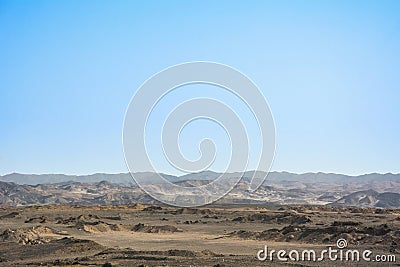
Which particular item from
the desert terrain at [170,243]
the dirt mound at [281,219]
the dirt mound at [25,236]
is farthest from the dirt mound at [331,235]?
the dirt mound at [25,236]

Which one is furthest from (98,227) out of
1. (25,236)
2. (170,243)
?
(170,243)

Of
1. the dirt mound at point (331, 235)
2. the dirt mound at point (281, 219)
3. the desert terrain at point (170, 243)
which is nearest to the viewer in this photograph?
the desert terrain at point (170, 243)

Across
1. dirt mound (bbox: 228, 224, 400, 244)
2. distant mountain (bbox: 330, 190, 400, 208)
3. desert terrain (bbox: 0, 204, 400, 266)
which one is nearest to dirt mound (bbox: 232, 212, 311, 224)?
desert terrain (bbox: 0, 204, 400, 266)

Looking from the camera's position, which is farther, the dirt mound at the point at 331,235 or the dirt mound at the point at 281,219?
the dirt mound at the point at 281,219

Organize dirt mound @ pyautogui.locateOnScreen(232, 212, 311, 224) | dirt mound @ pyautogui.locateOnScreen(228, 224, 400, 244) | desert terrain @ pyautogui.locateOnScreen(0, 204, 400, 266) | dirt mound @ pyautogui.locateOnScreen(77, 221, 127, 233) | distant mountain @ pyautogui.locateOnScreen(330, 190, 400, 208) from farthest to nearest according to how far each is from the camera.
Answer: distant mountain @ pyautogui.locateOnScreen(330, 190, 400, 208)
dirt mound @ pyautogui.locateOnScreen(232, 212, 311, 224)
dirt mound @ pyautogui.locateOnScreen(77, 221, 127, 233)
dirt mound @ pyautogui.locateOnScreen(228, 224, 400, 244)
desert terrain @ pyautogui.locateOnScreen(0, 204, 400, 266)

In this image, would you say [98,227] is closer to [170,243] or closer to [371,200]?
[170,243]

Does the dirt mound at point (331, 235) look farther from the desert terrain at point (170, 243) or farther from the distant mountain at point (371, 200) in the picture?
the distant mountain at point (371, 200)

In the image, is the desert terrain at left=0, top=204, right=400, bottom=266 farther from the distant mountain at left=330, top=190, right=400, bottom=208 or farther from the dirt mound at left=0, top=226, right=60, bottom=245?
the distant mountain at left=330, top=190, right=400, bottom=208

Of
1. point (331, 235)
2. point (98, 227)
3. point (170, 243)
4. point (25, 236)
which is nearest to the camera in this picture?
point (331, 235)

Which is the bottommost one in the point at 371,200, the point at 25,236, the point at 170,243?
the point at 170,243

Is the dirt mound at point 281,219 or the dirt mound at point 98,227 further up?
the dirt mound at point 281,219

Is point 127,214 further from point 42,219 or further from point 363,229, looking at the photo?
point 363,229

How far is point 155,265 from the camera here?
92.6 feet

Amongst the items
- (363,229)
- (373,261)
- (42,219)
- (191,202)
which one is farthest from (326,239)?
(191,202)
